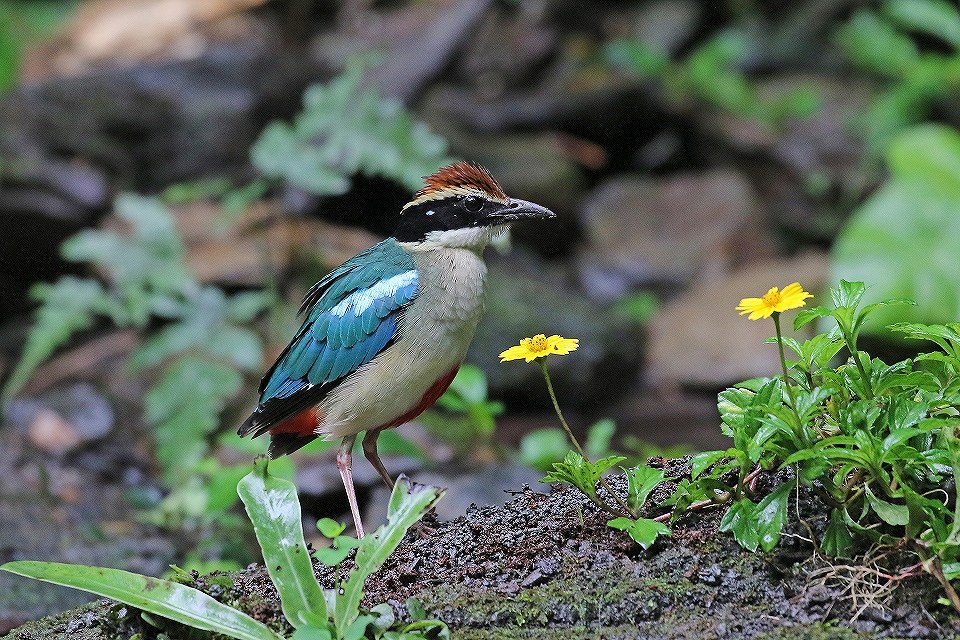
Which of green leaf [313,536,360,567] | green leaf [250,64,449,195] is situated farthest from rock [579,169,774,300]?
green leaf [313,536,360,567]

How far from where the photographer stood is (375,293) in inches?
156

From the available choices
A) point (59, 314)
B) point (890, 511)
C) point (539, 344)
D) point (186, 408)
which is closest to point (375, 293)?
point (539, 344)

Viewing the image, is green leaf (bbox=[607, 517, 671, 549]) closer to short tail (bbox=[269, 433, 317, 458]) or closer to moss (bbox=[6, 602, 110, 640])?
moss (bbox=[6, 602, 110, 640])

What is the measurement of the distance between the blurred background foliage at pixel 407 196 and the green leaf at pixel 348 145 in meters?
0.02

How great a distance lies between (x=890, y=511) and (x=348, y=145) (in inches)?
195

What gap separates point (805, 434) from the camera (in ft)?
8.84

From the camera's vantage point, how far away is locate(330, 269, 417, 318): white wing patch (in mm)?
3959

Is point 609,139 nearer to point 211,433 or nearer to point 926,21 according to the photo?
point 926,21

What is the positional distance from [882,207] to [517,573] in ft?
20.0

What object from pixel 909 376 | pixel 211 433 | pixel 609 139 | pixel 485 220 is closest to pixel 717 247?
pixel 609 139

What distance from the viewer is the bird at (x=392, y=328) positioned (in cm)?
388

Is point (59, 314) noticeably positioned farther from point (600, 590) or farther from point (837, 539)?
point (837, 539)

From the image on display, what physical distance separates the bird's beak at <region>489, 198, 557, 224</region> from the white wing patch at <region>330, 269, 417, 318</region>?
0.40 meters

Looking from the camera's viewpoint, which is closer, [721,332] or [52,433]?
[52,433]
